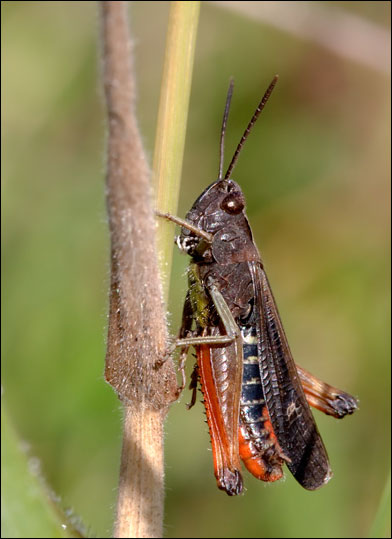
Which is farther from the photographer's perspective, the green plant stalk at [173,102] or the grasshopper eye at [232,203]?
the grasshopper eye at [232,203]

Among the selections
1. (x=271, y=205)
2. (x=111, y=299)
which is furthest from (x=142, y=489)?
(x=271, y=205)

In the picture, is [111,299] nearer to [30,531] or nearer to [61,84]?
[30,531]

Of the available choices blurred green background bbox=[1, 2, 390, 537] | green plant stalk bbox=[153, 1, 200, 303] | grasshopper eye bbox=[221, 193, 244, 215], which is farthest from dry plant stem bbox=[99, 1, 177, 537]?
blurred green background bbox=[1, 2, 390, 537]

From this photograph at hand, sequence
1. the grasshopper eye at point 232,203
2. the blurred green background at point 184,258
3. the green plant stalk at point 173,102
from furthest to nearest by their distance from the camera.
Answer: the blurred green background at point 184,258 < the grasshopper eye at point 232,203 < the green plant stalk at point 173,102

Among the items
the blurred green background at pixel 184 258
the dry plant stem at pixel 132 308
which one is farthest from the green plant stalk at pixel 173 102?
the blurred green background at pixel 184 258

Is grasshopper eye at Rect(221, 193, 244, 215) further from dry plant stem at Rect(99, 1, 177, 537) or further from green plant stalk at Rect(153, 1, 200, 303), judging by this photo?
dry plant stem at Rect(99, 1, 177, 537)

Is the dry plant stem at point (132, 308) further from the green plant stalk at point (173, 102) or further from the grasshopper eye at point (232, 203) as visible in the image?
the grasshopper eye at point (232, 203)
